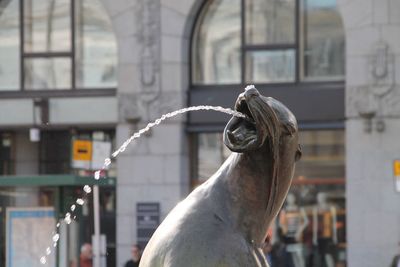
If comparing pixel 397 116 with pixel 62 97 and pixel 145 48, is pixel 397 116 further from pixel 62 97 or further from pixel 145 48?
pixel 62 97

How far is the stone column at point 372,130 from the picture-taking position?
22.6 metres

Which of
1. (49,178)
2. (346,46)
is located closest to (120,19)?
(346,46)

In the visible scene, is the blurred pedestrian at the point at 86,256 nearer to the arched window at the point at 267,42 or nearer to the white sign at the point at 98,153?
the white sign at the point at 98,153

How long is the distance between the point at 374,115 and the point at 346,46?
1281 mm

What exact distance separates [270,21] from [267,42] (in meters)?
0.37

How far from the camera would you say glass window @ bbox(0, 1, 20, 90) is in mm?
25734

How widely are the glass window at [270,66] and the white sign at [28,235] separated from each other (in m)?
6.94

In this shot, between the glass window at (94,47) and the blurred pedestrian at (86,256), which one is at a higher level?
the glass window at (94,47)

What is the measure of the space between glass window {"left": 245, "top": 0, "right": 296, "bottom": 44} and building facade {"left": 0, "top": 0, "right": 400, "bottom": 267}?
0.06ft

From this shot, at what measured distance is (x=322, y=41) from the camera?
23.9 m

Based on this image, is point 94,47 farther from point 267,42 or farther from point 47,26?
point 267,42

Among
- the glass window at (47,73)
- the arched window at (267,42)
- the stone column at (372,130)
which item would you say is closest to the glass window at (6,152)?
the glass window at (47,73)

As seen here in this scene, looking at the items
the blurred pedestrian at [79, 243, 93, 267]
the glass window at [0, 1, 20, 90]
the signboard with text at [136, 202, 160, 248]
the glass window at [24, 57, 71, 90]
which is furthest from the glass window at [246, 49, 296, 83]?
the blurred pedestrian at [79, 243, 93, 267]

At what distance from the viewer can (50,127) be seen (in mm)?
25781
